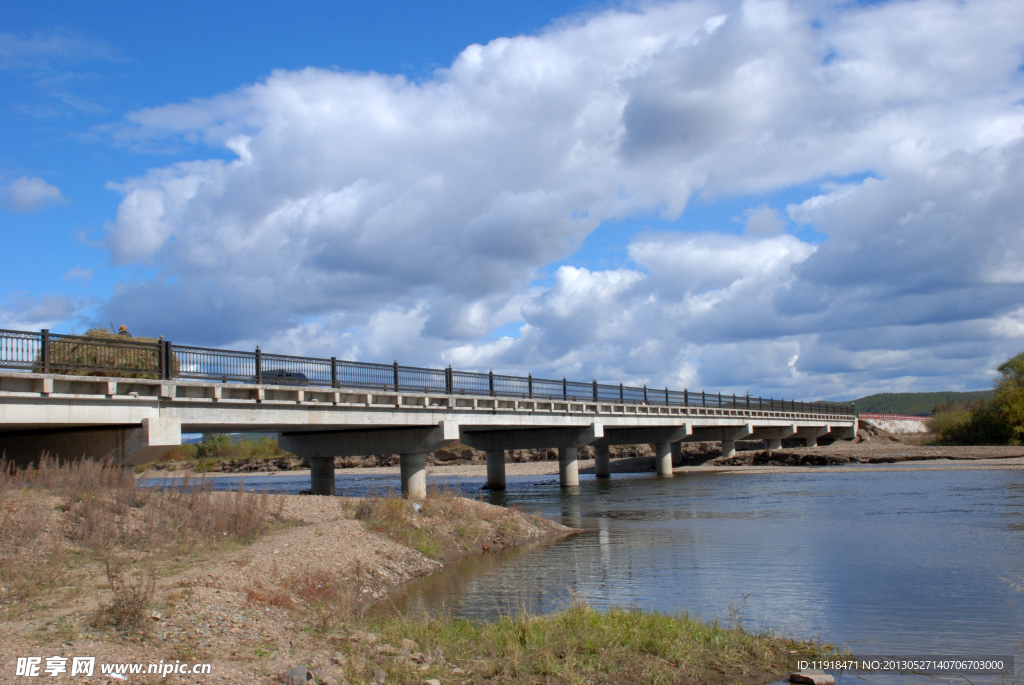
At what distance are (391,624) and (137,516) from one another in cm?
820

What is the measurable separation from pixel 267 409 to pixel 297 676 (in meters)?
21.5

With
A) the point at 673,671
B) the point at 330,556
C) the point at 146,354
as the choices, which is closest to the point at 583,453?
the point at 146,354

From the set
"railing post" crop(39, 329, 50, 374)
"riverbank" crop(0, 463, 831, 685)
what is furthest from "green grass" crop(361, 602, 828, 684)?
"railing post" crop(39, 329, 50, 374)

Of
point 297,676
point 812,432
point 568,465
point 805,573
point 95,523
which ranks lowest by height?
point 805,573

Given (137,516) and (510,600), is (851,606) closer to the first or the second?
(510,600)

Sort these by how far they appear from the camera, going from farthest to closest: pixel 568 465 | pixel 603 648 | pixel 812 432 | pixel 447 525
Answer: pixel 812 432 < pixel 568 465 < pixel 447 525 < pixel 603 648

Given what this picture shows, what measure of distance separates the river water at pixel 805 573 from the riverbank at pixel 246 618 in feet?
5.19

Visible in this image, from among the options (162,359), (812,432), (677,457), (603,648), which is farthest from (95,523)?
(812,432)

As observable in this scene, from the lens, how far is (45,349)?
836 inches

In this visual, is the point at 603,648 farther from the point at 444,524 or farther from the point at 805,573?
the point at 444,524

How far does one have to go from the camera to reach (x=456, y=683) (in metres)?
8.49

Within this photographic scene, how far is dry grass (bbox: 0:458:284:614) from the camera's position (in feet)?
38.2

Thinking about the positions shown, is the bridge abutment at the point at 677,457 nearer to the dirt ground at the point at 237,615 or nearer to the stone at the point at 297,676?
the dirt ground at the point at 237,615

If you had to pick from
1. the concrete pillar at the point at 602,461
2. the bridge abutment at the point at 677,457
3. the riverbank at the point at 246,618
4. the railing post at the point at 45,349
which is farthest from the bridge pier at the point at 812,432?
the railing post at the point at 45,349
